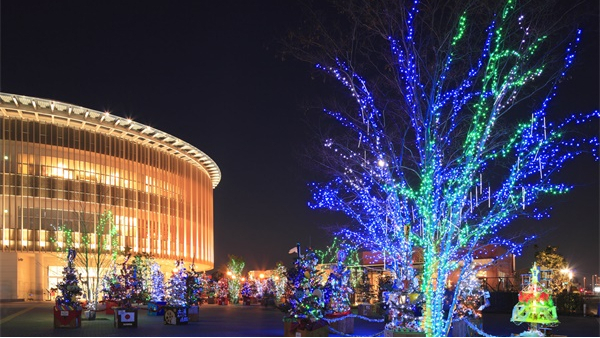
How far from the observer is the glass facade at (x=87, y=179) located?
60.8 m

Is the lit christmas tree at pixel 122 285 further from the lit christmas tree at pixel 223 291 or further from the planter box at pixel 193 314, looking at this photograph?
the lit christmas tree at pixel 223 291

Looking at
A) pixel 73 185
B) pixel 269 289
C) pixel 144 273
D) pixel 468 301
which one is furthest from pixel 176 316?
pixel 73 185

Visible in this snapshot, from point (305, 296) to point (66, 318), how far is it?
35.7 ft

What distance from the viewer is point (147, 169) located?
73.8m

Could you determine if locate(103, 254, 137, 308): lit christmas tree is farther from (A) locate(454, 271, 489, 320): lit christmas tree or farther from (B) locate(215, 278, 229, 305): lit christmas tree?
(A) locate(454, 271, 489, 320): lit christmas tree

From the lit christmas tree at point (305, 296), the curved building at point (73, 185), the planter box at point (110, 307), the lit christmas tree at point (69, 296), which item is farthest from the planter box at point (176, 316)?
the curved building at point (73, 185)

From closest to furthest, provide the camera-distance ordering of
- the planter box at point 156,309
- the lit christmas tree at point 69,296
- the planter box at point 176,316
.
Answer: the lit christmas tree at point 69,296 → the planter box at point 176,316 → the planter box at point 156,309

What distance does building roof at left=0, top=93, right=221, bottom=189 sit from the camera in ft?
198

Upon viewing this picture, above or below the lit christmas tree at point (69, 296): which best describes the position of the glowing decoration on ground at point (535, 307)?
above

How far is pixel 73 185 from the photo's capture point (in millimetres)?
64812

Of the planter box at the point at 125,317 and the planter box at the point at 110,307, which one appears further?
the planter box at the point at 110,307

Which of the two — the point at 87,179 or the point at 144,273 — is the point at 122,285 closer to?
the point at 144,273

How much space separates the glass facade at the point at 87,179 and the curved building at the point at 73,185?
9 centimetres

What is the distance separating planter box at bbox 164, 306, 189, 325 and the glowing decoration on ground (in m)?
15.6
